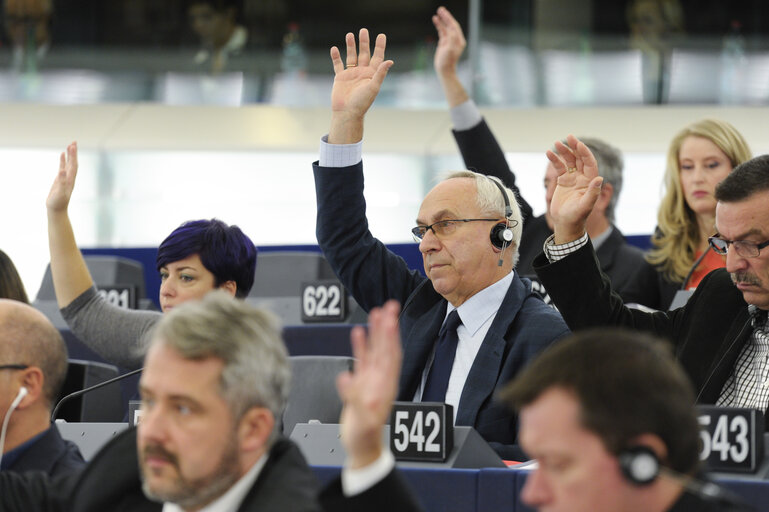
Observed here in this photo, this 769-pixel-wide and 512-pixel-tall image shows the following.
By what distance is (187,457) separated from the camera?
58.7 inches

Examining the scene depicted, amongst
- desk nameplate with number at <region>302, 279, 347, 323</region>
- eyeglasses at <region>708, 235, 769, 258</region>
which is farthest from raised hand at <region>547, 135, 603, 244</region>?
desk nameplate with number at <region>302, 279, 347, 323</region>

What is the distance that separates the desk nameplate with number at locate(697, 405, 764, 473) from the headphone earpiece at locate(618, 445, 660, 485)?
28.4 inches

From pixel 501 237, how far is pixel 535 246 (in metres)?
0.84

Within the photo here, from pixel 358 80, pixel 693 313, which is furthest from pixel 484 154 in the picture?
pixel 693 313

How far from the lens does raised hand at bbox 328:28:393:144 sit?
281cm

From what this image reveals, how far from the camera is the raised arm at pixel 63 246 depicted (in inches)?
122

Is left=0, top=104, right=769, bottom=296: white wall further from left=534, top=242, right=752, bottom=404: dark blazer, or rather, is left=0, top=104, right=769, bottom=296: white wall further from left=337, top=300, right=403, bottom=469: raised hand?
left=337, top=300, right=403, bottom=469: raised hand

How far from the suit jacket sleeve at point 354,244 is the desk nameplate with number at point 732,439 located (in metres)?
1.15

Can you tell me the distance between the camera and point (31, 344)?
6.60ft

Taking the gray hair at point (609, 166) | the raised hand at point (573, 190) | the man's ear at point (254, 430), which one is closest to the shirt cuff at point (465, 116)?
the gray hair at point (609, 166)

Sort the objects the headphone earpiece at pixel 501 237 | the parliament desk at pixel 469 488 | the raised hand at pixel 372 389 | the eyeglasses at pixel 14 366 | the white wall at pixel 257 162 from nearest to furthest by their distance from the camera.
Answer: the raised hand at pixel 372 389, the parliament desk at pixel 469 488, the eyeglasses at pixel 14 366, the headphone earpiece at pixel 501 237, the white wall at pixel 257 162

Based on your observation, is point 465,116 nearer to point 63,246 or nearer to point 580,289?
point 63,246

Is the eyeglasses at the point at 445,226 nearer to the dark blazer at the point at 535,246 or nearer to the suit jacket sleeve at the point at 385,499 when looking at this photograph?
the dark blazer at the point at 535,246

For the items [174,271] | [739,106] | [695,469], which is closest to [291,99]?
[739,106]
